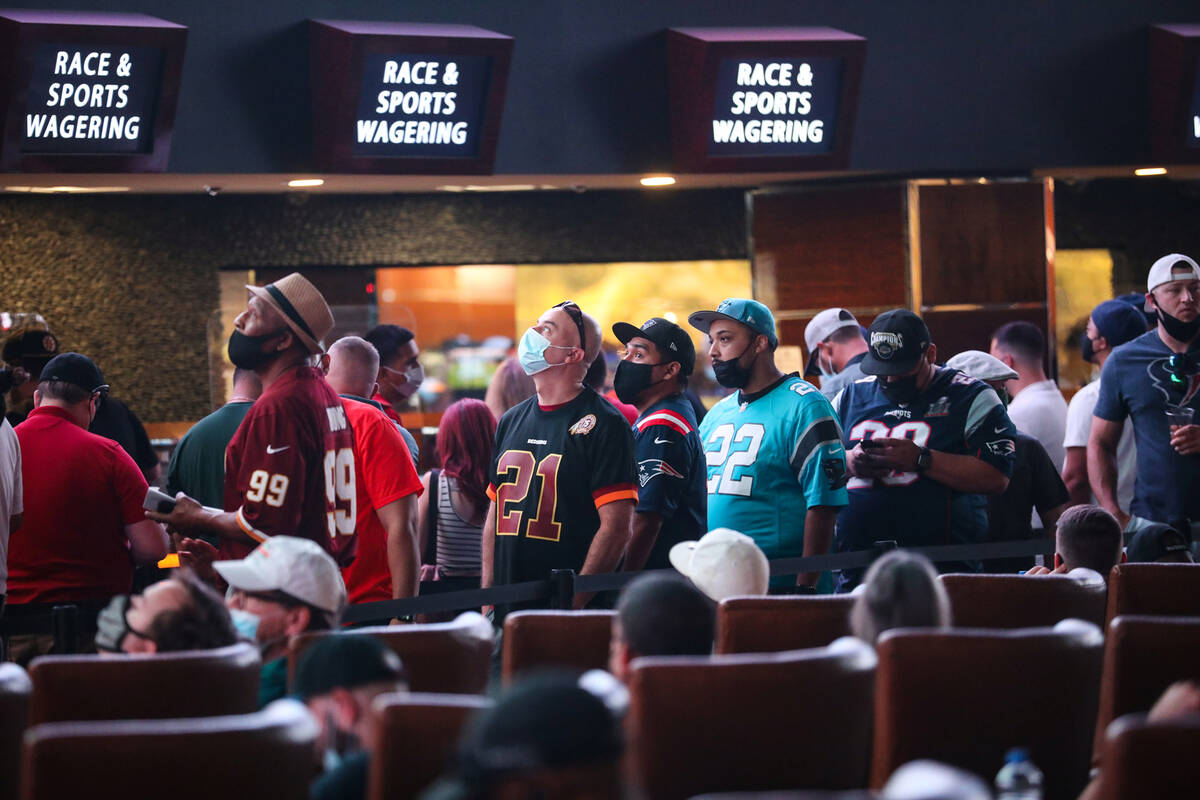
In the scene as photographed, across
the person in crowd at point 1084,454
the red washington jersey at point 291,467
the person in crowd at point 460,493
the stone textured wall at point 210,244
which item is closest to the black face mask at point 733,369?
the person in crowd at point 460,493

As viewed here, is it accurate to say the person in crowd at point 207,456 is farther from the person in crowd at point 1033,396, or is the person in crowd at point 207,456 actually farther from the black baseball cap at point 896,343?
the person in crowd at point 1033,396

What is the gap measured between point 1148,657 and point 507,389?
126 inches

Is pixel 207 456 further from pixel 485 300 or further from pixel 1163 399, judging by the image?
pixel 485 300

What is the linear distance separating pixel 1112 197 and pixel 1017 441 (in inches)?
184

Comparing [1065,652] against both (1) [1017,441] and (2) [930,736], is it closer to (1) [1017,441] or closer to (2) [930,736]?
(2) [930,736]

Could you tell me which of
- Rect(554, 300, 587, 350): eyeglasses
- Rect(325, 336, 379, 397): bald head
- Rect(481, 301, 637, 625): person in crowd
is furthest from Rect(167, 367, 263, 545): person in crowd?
Rect(554, 300, 587, 350): eyeglasses

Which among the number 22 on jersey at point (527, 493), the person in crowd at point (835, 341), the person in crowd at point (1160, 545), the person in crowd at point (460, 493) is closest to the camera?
the number 22 on jersey at point (527, 493)

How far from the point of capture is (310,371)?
3893 mm

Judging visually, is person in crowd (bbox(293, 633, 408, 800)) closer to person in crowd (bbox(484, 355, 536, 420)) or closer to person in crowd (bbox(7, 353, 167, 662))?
person in crowd (bbox(7, 353, 167, 662))

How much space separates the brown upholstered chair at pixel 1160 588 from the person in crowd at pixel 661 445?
1.38m

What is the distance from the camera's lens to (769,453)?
464cm

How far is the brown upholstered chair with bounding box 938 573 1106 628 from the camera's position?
3617mm

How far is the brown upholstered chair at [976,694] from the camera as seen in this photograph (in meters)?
2.74

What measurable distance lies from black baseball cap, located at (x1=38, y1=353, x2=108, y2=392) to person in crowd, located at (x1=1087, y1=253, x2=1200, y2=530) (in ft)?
11.4
